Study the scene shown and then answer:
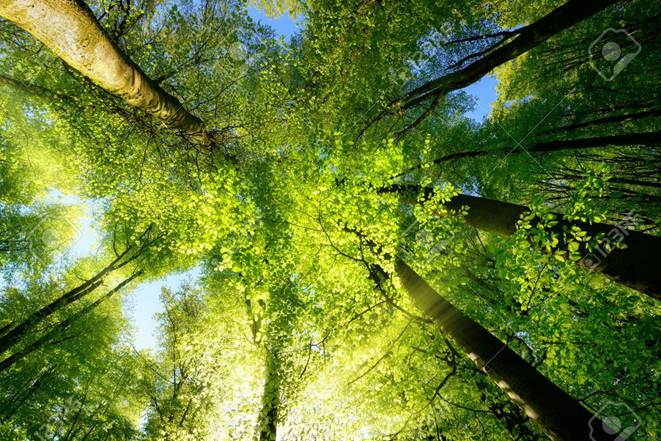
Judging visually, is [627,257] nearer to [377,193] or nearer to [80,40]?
[377,193]

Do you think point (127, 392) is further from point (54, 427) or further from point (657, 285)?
point (657, 285)

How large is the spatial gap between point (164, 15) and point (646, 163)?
558 inches

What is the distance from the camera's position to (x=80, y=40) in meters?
2.79

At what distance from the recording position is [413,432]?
6961 mm

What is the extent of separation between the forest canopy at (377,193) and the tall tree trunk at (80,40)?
0.02m

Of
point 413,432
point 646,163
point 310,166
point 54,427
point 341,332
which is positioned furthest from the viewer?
point 54,427

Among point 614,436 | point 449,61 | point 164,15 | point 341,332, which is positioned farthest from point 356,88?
point 614,436

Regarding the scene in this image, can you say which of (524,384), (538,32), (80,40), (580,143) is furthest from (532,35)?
(80,40)

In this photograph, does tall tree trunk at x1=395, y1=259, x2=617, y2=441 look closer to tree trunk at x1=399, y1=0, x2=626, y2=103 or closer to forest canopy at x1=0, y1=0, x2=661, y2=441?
forest canopy at x1=0, y1=0, x2=661, y2=441

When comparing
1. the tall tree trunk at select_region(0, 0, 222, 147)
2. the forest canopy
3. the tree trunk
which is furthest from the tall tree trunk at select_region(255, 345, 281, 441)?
the tree trunk

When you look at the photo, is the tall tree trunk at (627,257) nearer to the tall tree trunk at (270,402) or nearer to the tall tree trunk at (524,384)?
the tall tree trunk at (524,384)

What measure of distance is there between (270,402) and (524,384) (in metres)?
8.21

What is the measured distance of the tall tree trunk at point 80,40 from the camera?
2.29 m

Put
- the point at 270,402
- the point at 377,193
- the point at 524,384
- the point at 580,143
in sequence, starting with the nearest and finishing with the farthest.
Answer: the point at 524,384, the point at 580,143, the point at 377,193, the point at 270,402
